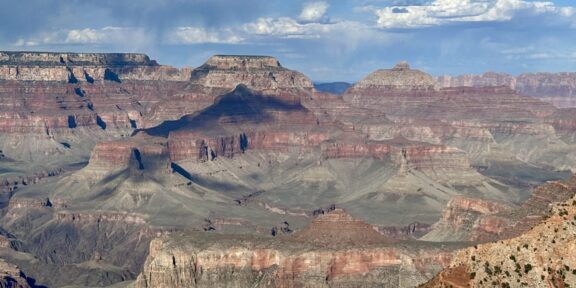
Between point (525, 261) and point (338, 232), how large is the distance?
79.3 metres

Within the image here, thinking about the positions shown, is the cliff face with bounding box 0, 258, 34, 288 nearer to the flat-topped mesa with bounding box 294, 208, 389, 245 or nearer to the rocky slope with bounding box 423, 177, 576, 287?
the flat-topped mesa with bounding box 294, 208, 389, 245

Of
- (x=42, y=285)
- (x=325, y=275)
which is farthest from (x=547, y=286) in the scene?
(x=42, y=285)

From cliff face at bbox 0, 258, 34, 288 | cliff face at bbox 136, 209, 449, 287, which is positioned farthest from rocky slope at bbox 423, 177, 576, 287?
cliff face at bbox 0, 258, 34, 288

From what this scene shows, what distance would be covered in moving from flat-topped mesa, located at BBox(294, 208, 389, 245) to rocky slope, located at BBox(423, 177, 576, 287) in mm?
75682

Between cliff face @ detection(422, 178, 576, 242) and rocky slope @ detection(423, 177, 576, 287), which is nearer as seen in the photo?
rocky slope @ detection(423, 177, 576, 287)

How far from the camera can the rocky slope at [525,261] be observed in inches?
2292

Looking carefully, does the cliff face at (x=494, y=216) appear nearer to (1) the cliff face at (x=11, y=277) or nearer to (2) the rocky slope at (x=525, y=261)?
(2) the rocky slope at (x=525, y=261)

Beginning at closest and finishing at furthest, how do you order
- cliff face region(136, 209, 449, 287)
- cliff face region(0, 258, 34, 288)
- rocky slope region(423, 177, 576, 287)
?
rocky slope region(423, 177, 576, 287) < cliff face region(136, 209, 449, 287) < cliff face region(0, 258, 34, 288)

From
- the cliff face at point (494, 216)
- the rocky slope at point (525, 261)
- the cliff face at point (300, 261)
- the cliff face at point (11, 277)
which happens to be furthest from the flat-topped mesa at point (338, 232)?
the rocky slope at point (525, 261)

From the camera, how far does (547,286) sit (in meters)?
58.0

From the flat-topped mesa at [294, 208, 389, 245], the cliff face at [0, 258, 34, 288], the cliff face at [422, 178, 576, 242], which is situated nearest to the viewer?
the cliff face at [422, 178, 576, 242]

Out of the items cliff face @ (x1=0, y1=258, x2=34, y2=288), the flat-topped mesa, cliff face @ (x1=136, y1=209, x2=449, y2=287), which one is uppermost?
the flat-topped mesa

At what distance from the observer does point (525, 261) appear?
59094mm

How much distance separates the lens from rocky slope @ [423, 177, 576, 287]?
5822 cm
